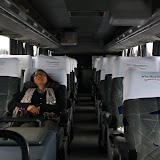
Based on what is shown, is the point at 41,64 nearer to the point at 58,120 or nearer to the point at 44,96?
the point at 44,96

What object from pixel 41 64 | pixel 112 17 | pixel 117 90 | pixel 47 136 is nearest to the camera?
pixel 47 136

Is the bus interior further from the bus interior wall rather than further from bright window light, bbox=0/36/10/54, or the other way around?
the bus interior wall

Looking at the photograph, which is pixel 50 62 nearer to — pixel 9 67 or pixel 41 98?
pixel 9 67

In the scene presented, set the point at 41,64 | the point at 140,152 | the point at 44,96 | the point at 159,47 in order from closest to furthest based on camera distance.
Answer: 1. the point at 140,152
2. the point at 44,96
3. the point at 41,64
4. the point at 159,47

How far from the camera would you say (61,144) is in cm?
304

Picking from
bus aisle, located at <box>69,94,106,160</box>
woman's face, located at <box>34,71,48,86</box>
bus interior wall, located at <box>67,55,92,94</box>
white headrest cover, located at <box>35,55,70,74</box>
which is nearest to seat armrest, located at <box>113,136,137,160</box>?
woman's face, located at <box>34,71,48,86</box>

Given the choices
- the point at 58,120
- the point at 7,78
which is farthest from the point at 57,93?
the point at 7,78

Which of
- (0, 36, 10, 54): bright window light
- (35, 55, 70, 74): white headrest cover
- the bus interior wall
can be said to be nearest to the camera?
(35, 55, 70, 74): white headrest cover

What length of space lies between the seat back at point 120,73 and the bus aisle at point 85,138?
98cm

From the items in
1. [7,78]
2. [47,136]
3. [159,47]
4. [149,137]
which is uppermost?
[159,47]

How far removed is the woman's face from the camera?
3729 mm

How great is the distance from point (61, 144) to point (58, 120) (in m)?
0.57

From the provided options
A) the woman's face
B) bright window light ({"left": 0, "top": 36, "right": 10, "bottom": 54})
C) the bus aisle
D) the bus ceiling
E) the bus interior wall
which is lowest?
the bus aisle

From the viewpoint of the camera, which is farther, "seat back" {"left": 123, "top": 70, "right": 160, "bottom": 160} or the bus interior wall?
the bus interior wall
